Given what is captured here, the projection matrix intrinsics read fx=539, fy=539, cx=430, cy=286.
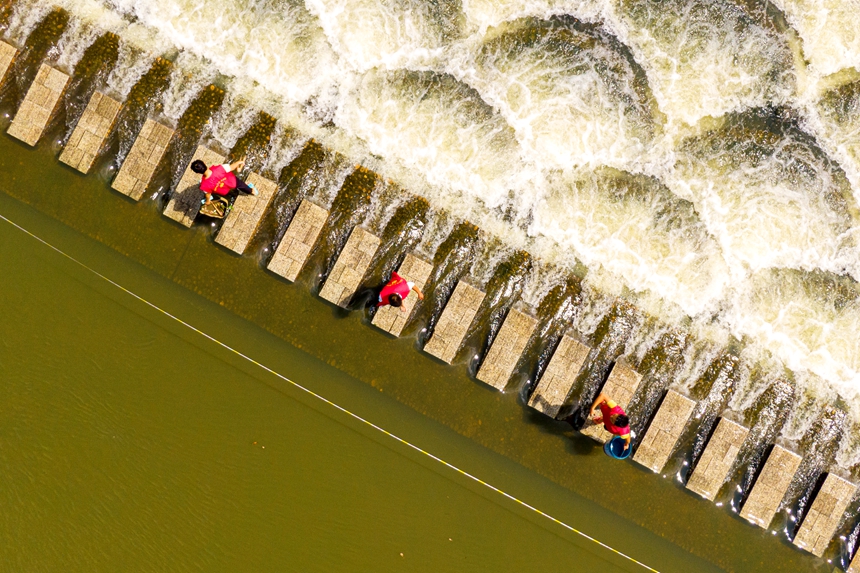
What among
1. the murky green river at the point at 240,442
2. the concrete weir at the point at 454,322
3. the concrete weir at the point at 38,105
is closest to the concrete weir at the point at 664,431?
the murky green river at the point at 240,442

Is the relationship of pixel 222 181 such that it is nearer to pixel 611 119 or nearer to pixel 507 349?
pixel 507 349

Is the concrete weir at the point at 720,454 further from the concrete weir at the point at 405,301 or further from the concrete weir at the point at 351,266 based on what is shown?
the concrete weir at the point at 351,266

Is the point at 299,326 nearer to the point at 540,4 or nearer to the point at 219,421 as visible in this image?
the point at 219,421

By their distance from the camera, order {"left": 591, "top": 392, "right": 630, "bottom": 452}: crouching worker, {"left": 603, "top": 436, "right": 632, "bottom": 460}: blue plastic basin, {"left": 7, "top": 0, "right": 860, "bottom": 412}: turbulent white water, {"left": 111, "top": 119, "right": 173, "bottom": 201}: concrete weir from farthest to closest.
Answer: {"left": 7, "top": 0, "right": 860, "bottom": 412}: turbulent white water → {"left": 111, "top": 119, "right": 173, "bottom": 201}: concrete weir → {"left": 603, "top": 436, "right": 632, "bottom": 460}: blue plastic basin → {"left": 591, "top": 392, "right": 630, "bottom": 452}: crouching worker

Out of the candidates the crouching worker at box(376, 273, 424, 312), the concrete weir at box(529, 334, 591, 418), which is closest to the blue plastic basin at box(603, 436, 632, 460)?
the concrete weir at box(529, 334, 591, 418)

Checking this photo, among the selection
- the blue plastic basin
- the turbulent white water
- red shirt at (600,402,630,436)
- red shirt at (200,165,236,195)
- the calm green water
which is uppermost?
the turbulent white water

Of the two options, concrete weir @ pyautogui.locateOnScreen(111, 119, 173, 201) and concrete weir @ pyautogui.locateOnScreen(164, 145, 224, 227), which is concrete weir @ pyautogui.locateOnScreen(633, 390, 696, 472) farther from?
concrete weir @ pyautogui.locateOnScreen(111, 119, 173, 201)
